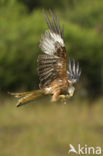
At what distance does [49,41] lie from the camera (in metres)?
6.46

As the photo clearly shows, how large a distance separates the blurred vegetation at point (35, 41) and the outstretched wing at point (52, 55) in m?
5.99

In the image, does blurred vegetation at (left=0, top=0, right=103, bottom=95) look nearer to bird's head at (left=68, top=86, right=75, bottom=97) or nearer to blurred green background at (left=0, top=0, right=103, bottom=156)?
blurred green background at (left=0, top=0, right=103, bottom=156)

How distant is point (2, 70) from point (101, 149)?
20.1 ft

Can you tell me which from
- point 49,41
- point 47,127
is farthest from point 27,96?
point 47,127

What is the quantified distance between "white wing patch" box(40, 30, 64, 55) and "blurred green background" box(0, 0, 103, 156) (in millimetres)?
4577

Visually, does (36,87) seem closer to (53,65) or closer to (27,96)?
(53,65)

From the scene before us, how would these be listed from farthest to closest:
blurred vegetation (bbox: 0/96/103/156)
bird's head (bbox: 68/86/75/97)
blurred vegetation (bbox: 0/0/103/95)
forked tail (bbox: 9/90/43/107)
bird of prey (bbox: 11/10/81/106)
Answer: blurred vegetation (bbox: 0/0/103/95) < blurred vegetation (bbox: 0/96/103/156) < bird's head (bbox: 68/86/75/97) < bird of prey (bbox: 11/10/81/106) < forked tail (bbox: 9/90/43/107)

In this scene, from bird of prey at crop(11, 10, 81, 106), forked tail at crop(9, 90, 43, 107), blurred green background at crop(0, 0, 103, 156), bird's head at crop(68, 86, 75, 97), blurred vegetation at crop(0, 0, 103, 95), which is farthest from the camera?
blurred vegetation at crop(0, 0, 103, 95)

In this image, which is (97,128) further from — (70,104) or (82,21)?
(82,21)

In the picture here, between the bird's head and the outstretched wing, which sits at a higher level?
the outstretched wing

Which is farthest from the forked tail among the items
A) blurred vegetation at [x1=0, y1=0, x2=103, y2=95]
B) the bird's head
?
blurred vegetation at [x1=0, y1=0, x2=103, y2=95]

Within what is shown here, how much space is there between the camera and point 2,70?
16.5 m

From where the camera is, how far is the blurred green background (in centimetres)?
1256

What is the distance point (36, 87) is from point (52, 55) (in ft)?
39.5
